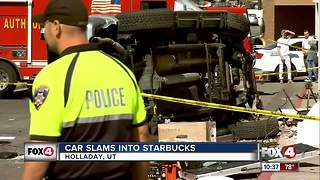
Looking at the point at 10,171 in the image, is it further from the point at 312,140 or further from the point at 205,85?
the point at 312,140

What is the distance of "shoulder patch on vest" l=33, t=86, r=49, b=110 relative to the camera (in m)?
2.80

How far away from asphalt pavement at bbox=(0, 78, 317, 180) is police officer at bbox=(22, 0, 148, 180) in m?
5.74

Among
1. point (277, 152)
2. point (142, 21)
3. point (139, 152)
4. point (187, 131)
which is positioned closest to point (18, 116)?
point (142, 21)

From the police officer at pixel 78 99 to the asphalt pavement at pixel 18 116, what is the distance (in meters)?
5.74

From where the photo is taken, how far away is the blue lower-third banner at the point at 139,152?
2.88 metres

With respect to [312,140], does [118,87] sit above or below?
above

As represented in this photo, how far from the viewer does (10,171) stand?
29.1 ft

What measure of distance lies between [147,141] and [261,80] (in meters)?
20.7

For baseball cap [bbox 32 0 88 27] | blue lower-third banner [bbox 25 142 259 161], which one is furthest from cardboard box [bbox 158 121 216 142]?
baseball cap [bbox 32 0 88 27]

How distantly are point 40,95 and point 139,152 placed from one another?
575 mm

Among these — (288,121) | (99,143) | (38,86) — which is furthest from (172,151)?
(288,121)

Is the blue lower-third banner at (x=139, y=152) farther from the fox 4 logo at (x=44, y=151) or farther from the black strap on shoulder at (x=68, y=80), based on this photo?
the black strap on shoulder at (x=68, y=80)

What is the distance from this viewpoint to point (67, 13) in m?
2.93

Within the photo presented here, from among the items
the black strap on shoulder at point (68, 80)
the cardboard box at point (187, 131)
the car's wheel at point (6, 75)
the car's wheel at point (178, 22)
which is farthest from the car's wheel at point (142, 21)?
the car's wheel at point (6, 75)
